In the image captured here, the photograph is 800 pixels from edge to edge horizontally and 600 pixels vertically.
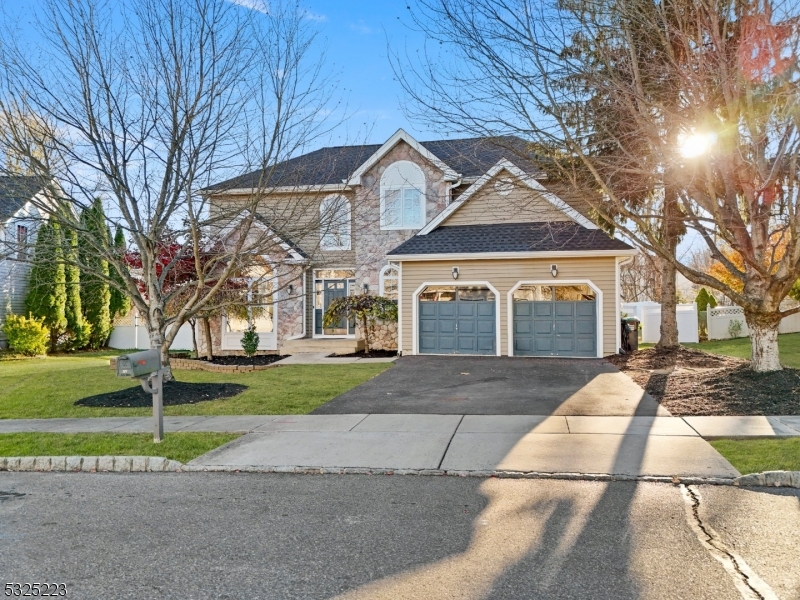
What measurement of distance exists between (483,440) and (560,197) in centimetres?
1219

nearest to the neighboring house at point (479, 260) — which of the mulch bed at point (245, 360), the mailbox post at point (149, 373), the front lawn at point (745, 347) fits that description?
the mulch bed at point (245, 360)

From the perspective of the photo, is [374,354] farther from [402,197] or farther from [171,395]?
[171,395]

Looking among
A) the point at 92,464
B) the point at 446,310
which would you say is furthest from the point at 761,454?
the point at 446,310

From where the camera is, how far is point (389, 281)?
2158 centimetres

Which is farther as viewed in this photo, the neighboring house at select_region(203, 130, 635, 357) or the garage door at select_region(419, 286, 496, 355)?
the garage door at select_region(419, 286, 496, 355)

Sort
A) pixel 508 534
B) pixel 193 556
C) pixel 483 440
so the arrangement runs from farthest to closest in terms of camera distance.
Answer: pixel 483 440
pixel 508 534
pixel 193 556

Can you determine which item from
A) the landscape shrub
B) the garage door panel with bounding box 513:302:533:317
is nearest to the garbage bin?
the garage door panel with bounding box 513:302:533:317

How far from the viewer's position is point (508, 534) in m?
4.57

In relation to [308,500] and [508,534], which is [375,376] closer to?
[308,500]

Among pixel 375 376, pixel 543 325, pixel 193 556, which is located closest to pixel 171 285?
pixel 375 376

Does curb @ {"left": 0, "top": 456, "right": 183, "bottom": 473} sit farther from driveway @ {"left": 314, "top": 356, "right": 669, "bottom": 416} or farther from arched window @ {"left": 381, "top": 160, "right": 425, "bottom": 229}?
arched window @ {"left": 381, "top": 160, "right": 425, "bottom": 229}

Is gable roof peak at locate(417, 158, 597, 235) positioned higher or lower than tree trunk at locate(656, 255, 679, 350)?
higher

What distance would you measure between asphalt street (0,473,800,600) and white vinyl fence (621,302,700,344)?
2020 centimetres

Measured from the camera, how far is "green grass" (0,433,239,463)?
7.29 m
